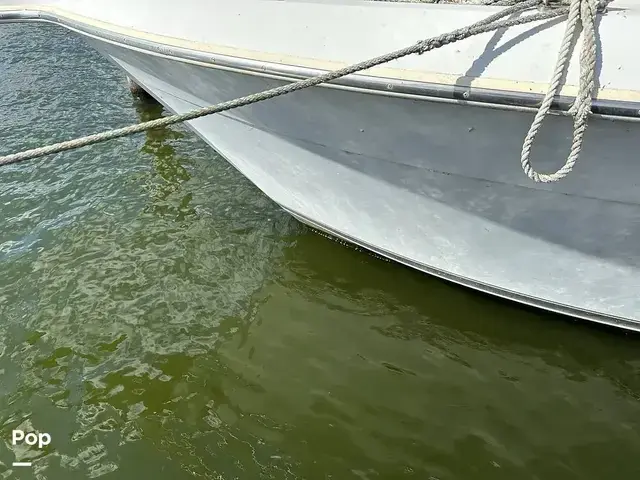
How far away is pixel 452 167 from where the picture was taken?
2807 mm

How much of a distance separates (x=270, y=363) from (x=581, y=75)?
2.26 meters

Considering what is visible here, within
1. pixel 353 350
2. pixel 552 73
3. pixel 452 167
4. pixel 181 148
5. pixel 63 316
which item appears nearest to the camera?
pixel 552 73

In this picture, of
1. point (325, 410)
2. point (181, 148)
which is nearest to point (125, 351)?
point (325, 410)

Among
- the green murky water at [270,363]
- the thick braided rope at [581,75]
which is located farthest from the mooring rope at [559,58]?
the green murky water at [270,363]

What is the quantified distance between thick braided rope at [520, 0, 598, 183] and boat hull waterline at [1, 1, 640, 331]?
0.13 m

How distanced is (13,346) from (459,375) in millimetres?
2778

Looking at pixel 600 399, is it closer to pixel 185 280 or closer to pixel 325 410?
pixel 325 410

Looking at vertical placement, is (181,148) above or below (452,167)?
below

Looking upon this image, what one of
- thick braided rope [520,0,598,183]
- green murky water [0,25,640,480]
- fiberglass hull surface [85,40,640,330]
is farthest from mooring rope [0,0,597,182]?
green murky water [0,25,640,480]

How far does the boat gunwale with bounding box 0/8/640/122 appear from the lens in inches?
88.5

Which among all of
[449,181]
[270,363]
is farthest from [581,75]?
[270,363]

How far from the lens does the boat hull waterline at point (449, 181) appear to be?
2.55m

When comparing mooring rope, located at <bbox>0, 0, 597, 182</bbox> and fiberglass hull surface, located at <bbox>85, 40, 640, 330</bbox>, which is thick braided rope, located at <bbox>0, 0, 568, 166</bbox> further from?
fiberglass hull surface, located at <bbox>85, 40, 640, 330</bbox>

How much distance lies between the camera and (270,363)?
344cm
